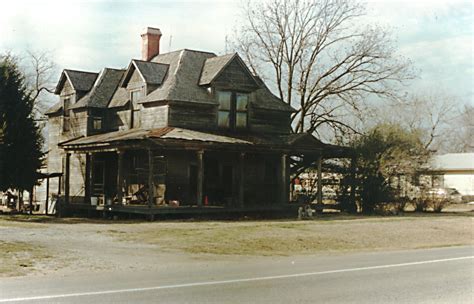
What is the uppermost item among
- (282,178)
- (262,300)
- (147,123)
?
(147,123)

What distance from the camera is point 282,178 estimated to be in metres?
33.7

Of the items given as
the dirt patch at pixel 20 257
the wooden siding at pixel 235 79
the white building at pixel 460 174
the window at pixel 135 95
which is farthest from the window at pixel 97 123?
the white building at pixel 460 174

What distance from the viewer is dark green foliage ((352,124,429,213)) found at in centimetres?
3609

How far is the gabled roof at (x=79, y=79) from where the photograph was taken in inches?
1561

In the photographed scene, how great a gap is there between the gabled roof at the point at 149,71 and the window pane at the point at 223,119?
3.67m

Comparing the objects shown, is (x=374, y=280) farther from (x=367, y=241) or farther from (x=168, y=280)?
(x=367, y=241)

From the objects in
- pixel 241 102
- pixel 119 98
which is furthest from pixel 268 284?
pixel 119 98

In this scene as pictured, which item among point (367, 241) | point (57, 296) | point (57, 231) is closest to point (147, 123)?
point (57, 231)

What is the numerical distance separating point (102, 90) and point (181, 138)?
37.1ft

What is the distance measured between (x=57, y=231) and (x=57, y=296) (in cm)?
1290

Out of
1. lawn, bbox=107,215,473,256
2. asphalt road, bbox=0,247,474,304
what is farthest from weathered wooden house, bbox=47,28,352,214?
asphalt road, bbox=0,247,474,304

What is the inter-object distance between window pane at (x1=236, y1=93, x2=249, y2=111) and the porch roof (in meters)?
1.76

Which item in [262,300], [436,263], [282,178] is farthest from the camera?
[282,178]

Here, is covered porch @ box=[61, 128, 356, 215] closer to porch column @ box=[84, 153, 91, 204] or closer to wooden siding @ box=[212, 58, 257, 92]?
porch column @ box=[84, 153, 91, 204]
